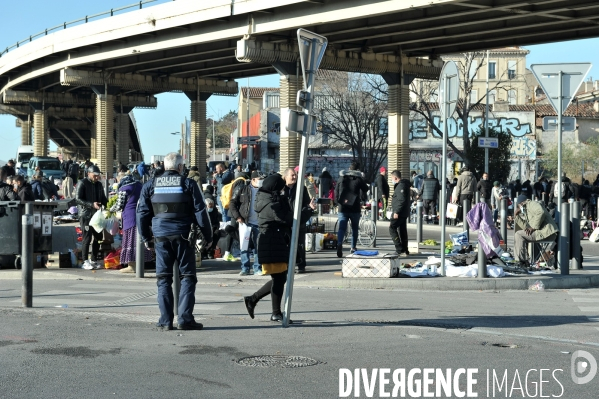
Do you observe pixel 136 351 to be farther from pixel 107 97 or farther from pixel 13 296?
pixel 107 97

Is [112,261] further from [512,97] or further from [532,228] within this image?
[512,97]

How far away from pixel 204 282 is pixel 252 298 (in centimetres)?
489

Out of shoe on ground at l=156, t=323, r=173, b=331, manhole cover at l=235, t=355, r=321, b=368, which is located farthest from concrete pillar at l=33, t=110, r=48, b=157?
manhole cover at l=235, t=355, r=321, b=368

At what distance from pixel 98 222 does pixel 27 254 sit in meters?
5.75

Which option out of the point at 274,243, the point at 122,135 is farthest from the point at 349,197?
the point at 122,135

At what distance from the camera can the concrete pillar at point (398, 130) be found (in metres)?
41.9

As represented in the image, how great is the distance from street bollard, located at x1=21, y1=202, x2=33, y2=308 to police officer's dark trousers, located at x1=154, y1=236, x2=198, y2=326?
2533 mm

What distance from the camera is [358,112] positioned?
5978cm

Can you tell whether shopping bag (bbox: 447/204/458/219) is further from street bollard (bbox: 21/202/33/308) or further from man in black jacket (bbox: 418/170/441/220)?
man in black jacket (bbox: 418/170/441/220)

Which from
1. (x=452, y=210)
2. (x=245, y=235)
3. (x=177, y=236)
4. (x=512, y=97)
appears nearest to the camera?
(x=177, y=236)

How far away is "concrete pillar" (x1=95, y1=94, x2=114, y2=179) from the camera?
52.0 meters

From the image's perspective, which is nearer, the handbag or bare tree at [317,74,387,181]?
the handbag

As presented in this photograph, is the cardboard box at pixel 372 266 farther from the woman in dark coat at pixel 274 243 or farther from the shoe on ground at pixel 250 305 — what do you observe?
the shoe on ground at pixel 250 305

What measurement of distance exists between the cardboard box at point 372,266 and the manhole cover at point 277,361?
6571 mm
